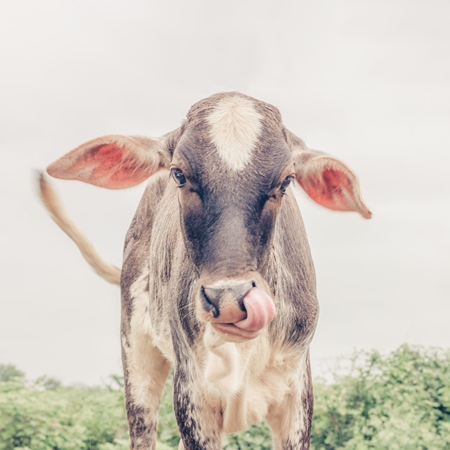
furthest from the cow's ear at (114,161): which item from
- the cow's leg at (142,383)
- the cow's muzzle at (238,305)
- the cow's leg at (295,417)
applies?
the cow's leg at (142,383)

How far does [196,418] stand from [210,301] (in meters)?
1.48

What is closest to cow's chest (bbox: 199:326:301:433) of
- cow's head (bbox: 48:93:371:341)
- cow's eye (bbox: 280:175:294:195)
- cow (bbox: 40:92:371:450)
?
cow (bbox: 40:92:371:450)

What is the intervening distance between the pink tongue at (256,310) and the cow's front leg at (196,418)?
1351mm

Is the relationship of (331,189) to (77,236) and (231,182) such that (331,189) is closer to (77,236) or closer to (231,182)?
(231,182)

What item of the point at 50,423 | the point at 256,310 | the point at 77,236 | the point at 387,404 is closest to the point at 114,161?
the point at 256,310

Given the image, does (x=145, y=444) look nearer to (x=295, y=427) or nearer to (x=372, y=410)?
(x=295, y=427)

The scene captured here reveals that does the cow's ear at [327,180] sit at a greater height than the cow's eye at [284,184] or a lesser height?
greater

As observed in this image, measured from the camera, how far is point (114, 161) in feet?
14.5

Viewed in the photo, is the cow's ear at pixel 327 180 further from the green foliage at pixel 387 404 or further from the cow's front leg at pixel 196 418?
the green foliage at pixel 387 404

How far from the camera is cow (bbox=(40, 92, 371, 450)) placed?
3695mm

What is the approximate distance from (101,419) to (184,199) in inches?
212

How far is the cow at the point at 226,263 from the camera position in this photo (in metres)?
3.69

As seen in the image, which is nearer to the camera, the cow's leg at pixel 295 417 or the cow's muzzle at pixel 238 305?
the cow's muzzle at pixel 238 305

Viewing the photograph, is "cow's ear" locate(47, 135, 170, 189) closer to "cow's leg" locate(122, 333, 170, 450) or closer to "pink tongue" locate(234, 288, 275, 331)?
"pink tongue" locate(234, 288, 275, 331)
